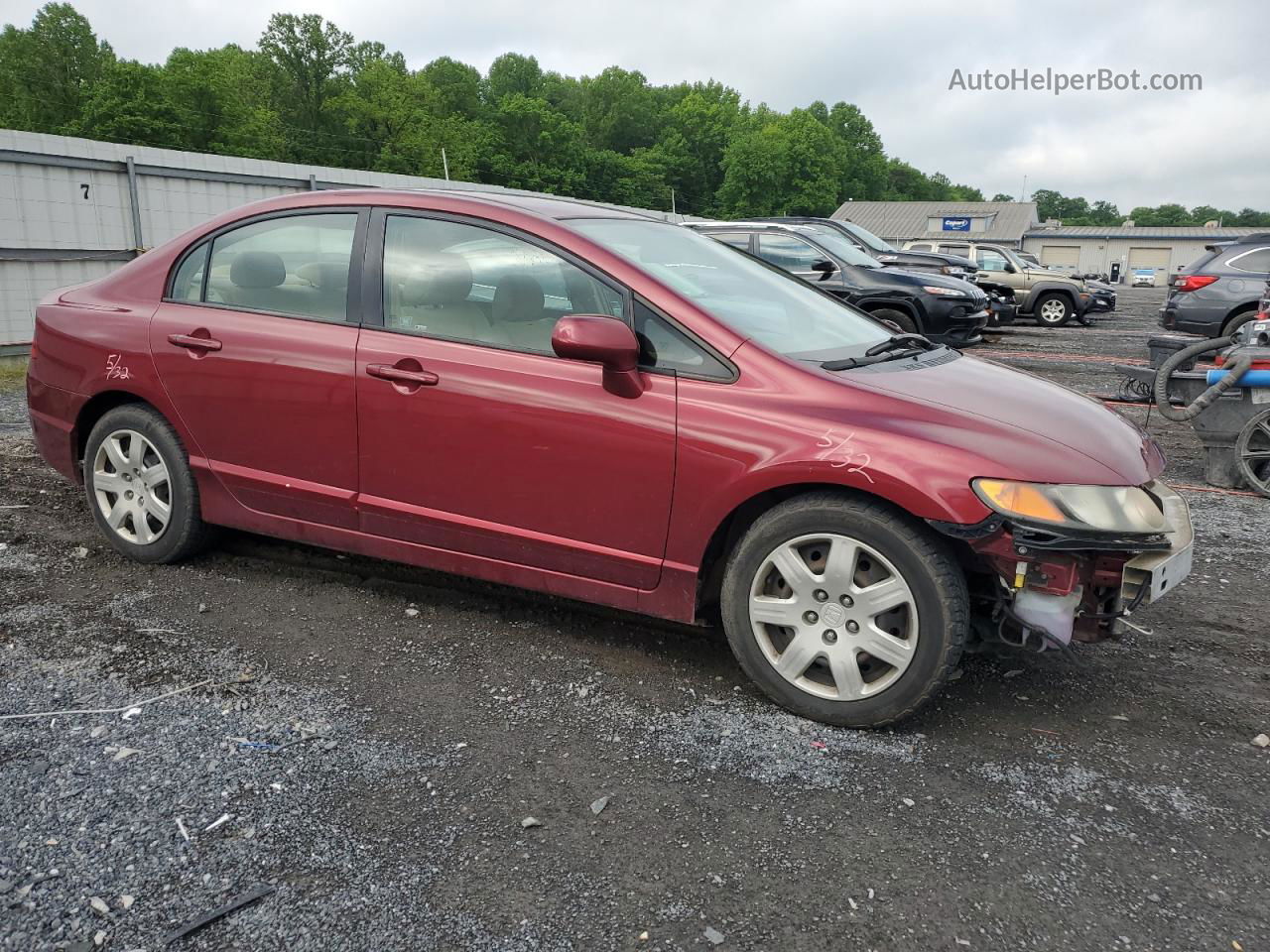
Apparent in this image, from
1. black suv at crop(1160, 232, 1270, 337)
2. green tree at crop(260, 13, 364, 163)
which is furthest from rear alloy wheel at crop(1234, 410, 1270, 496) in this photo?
green tree at crop(260, 13, 364, 163)

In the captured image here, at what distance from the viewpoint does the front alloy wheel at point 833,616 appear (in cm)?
301

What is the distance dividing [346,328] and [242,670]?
52.6 inches

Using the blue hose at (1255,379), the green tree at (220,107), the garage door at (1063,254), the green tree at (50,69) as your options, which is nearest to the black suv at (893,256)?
the blue hose at (1255,379)

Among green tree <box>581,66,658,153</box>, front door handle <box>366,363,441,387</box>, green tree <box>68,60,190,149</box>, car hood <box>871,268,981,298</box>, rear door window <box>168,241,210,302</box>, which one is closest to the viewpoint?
front door handle <box>366,363,441,387</box>

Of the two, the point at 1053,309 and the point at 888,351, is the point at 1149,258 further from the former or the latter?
the point at 888,351

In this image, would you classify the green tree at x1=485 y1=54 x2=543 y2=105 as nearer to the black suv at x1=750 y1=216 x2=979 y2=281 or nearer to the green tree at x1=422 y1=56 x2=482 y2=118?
the green tree at x1=422 y1=56 x2=482 y2=118

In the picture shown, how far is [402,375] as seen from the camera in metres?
3.62

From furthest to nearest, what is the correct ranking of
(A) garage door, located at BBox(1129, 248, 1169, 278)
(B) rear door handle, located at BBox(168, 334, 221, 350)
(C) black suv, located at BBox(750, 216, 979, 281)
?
(A) garage door, located at BBox(1129, 248, 1169, 278) → (C) black suv, located at BBox(750, 216, 979, 281) → (B) rear door handle, located at BBox(168, 334, 221, 350)

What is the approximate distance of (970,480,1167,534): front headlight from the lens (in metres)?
2.89

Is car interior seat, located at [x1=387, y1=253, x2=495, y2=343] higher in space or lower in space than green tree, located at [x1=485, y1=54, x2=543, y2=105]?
lower

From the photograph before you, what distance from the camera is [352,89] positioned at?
3031 inches

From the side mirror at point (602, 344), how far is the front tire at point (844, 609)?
2.18 ft

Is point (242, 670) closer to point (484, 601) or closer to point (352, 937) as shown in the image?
point (484, 601)

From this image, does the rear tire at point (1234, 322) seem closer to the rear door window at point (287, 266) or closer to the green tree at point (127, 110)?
the rear door window at point (287, 266)
